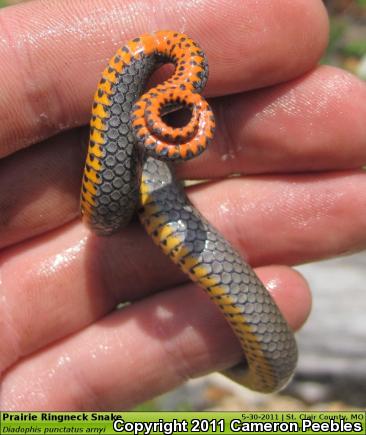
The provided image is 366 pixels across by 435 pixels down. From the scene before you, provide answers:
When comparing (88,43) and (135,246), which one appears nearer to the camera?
(88,43)

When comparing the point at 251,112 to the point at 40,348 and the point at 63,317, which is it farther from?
the point at 40,348

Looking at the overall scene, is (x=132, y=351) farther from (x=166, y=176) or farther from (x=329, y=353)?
(x=329, y=353)

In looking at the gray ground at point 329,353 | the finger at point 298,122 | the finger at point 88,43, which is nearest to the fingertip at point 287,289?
the finger at point 298,122

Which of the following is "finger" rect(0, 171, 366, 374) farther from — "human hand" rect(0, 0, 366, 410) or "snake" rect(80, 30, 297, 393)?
"snake" rect(80, 30, 297, 393)

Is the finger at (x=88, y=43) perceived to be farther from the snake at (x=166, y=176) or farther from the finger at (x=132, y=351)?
the finger at (x=132, y=351)

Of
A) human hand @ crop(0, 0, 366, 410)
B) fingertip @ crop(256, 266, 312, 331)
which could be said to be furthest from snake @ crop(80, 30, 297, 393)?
human hand @ crop(0, 0, 366, 410)

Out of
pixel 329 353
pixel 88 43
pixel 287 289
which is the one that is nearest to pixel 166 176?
pixel 88 43

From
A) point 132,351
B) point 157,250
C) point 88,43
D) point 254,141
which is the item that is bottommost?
point 132,351

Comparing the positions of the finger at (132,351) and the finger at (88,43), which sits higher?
the finger at (88,43)
